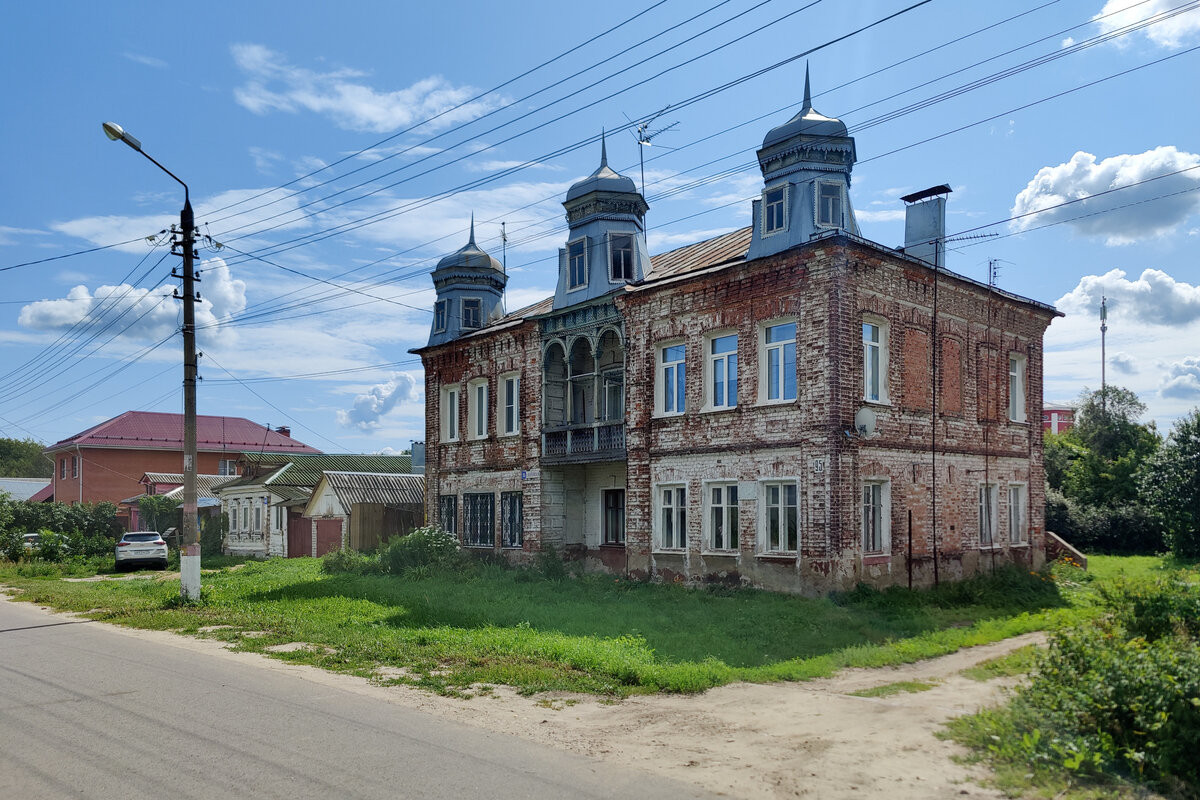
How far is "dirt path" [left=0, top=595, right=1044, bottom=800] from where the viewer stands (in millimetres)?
7508

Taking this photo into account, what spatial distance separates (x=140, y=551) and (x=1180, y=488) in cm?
3878

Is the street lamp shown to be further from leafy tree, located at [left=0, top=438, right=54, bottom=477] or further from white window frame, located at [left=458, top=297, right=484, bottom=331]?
leafy tree, located at [left=0, top=438, right=54, bottom=477]

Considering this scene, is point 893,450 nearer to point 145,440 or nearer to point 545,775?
point 545,775

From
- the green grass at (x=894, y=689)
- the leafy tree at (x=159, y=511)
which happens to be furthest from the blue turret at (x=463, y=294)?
the leafy tree at (x=159, y=511)

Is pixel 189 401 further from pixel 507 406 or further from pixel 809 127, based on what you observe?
pixel 809 127

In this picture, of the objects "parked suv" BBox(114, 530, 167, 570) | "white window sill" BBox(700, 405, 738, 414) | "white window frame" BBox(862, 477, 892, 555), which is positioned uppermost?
"white window sill" BBox(700, 405, 738, 414)

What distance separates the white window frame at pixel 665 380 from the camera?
72.2 feet

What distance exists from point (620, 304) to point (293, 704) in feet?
49.3

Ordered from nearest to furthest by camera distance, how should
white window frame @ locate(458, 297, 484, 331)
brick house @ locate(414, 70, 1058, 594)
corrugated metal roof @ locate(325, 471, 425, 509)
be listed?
1. brick house @ locate(414, 70, 1058, 594)
2. white window frame @ locate(458, 297, 484, 331)
3. corrugated metal roof @ locate(325, 471, 425, 509)

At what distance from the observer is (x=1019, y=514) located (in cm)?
2425

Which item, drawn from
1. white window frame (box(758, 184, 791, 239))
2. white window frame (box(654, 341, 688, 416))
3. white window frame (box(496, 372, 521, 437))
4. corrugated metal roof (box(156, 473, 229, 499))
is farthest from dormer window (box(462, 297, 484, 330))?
corrugated metal roof (box(156, 473, 229, 499))

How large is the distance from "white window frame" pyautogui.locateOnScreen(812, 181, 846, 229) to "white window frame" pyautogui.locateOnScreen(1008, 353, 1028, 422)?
7.78 metres

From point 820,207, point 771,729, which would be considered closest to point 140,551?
point 820,207

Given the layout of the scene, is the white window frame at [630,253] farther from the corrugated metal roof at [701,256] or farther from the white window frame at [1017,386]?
the white window frame at [1017,386]
